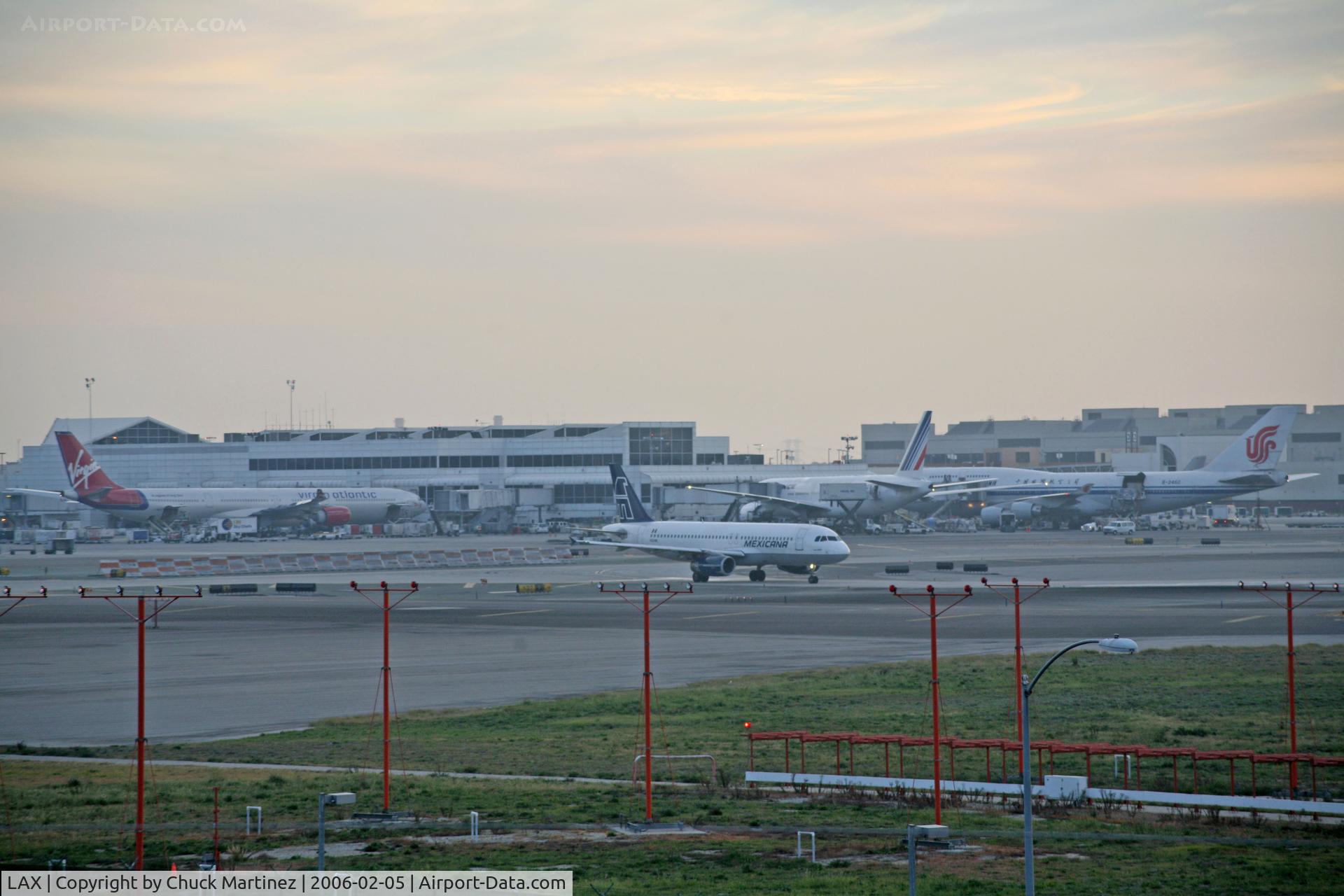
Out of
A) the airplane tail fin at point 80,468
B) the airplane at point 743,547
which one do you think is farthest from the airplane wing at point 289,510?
the airplane at point 743,547

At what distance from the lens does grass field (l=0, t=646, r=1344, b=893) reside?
2631cm

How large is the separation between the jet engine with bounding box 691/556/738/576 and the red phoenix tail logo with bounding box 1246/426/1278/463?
87.1 m

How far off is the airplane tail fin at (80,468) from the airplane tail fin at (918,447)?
9352cm

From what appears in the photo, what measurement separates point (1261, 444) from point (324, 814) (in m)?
145

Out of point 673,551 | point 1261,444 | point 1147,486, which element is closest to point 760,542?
point 673,551

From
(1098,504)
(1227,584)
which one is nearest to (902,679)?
(1227,584)

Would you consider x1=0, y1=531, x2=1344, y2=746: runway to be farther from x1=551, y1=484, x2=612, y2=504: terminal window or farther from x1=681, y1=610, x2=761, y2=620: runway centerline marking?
x1=551, y1=484, x2=612, y2=504: terminal window

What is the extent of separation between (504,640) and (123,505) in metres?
109

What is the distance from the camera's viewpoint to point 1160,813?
31297mm

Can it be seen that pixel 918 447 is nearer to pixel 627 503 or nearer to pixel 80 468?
pixel 627 503

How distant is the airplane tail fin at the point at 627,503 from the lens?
334 feet

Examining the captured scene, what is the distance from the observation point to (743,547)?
9231 cm

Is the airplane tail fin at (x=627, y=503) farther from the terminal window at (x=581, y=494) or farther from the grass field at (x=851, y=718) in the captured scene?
the terminal window at (x=581, y=494)

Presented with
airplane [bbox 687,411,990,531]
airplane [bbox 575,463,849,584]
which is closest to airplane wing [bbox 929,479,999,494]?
airplane [bbox 687,411,990,531]
